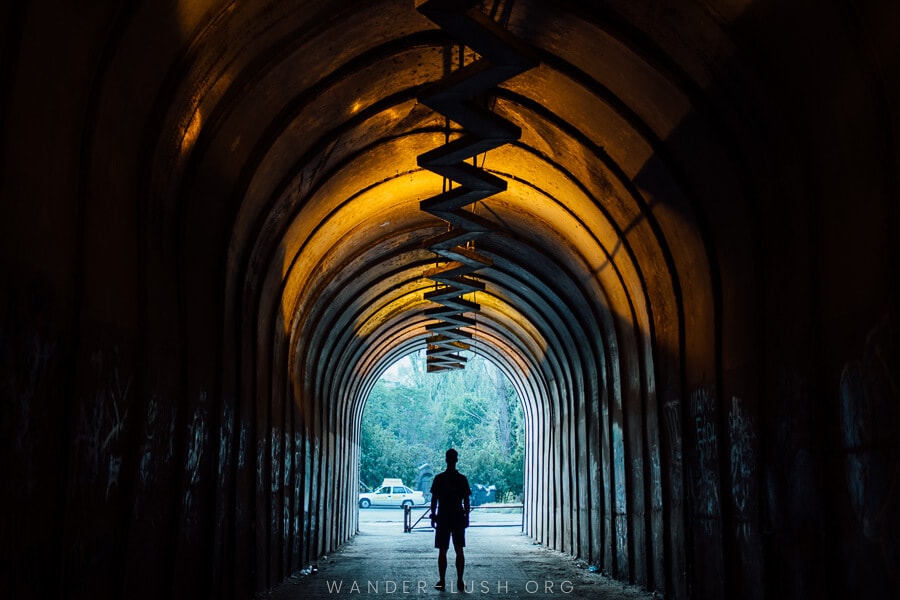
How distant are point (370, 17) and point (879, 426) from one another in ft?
17.5

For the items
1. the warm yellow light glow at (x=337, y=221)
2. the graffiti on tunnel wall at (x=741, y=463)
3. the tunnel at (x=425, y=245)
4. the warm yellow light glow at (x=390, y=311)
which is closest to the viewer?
the tunnel at (x=425, y=245)

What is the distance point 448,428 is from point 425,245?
5410 centimetres

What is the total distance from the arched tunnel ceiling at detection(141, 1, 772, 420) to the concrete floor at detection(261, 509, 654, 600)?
345 centimetres

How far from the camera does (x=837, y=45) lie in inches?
217

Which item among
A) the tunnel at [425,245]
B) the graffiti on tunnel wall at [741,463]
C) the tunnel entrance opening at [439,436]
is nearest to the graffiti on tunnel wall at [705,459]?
the tunnel at [425,245]

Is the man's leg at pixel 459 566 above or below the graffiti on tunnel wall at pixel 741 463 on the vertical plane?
below

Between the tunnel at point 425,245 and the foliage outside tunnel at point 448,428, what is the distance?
44.6 meters

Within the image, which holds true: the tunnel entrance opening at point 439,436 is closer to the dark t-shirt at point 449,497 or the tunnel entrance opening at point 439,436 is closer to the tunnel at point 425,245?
the dark t-shirt at point 449,497

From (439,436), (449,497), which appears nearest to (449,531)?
(449,497)

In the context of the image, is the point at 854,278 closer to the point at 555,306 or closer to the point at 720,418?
the point at 720,418

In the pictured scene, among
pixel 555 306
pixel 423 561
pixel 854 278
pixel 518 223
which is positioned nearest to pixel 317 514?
pixel 423 561

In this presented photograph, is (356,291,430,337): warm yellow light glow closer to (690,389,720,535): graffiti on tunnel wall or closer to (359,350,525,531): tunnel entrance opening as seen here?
(690,389,720,535): graffiti on tunnel wall

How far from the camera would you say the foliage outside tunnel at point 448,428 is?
190ft

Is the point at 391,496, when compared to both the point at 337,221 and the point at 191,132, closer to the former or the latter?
the point at 337,221
